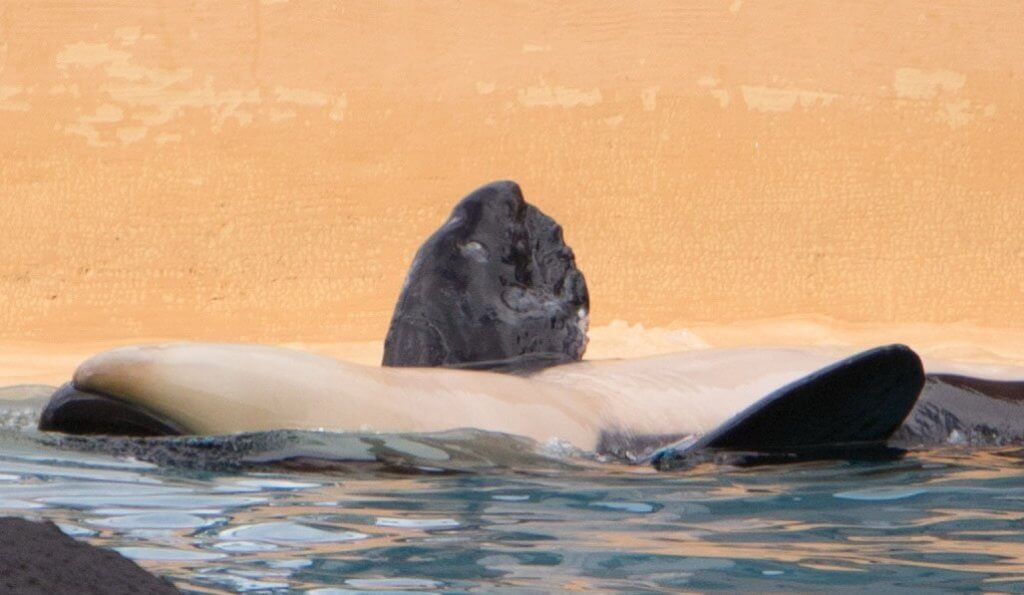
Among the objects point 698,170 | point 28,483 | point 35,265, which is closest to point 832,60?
point 698,170

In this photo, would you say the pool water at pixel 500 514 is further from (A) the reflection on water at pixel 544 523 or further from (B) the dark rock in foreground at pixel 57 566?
(B) the dark rock in foreground at pixel 57 566

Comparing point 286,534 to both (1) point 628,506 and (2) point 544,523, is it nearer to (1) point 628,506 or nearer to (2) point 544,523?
(2) point 544,523

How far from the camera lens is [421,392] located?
11.4 feet

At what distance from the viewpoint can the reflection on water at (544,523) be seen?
216cm

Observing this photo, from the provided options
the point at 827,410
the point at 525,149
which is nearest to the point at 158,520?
the point at 827,410

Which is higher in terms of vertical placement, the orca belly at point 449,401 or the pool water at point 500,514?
the orca belly at point 449,401

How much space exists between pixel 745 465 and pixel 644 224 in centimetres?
605

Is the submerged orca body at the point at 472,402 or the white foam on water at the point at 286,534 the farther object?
the submerged orca body at the point at 472,402

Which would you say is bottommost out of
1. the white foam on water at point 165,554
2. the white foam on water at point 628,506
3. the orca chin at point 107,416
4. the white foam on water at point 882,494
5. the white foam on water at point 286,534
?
the white foam on water at point 165,554

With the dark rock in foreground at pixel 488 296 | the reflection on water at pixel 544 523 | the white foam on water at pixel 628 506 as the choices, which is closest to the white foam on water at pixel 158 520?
the reflection on water at pixel 544 523

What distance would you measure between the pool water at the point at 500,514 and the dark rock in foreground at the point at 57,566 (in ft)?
0.59

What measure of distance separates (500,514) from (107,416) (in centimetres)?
94

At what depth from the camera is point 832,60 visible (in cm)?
956

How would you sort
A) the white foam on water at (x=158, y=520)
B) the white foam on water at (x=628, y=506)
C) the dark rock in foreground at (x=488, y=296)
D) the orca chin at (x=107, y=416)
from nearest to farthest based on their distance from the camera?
the white foam on water at (x=158, y=520)
the white foam on water at (x=628, y=506)
the orca chin at (x=107, y=416)
the dark rock in foreground at (x=488, y=296)
